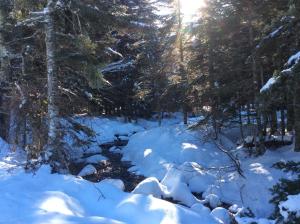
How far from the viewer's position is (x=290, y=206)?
241 inches

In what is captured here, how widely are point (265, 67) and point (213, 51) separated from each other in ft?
→ 9.26

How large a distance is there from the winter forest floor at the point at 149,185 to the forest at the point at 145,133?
0.05 m

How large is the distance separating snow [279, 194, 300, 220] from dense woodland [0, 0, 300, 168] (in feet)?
8.90

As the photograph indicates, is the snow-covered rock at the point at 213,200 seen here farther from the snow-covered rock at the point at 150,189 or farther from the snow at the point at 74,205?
the snow at the point at 74,205

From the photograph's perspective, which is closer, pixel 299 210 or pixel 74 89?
pixel 299 210

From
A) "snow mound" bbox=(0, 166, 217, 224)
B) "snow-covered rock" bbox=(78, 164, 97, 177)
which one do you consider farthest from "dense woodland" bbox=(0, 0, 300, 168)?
"snow mound" bbox=(0, 166, 217, 224)

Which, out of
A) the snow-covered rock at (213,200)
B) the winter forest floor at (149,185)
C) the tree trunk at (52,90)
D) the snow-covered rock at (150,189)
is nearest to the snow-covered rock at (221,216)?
the winter forest floor at (149,185)

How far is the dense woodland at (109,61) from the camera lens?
40.0 ft

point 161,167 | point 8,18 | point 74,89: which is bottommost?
point 161,167

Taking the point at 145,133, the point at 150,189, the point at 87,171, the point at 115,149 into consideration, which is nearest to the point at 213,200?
the point at 150,189

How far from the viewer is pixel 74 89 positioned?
16.9 meters

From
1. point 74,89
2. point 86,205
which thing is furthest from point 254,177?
point 74,89

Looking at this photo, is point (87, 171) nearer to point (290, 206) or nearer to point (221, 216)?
point (221, 216)

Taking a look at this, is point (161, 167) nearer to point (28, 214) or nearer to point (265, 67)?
point (265, 67)
